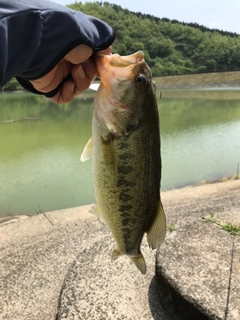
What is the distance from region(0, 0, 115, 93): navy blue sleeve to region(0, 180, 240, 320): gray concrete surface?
178 cm

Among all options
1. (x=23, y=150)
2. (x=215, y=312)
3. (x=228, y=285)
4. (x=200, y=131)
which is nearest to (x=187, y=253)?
(x=228, y=285)

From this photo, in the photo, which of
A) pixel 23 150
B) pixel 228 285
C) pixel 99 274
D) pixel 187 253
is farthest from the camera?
pixel 23 150

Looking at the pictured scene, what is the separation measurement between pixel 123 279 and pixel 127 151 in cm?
189

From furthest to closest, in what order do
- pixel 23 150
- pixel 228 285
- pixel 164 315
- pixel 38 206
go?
1. pixel 23 150
2. pixel 38 206
3. pixel 164 315
4. pixel 228 285

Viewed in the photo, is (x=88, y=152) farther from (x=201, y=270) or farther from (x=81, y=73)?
(x=201, y=270)

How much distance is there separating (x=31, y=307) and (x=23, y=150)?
8242 mm

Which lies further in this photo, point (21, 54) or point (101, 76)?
point (101, 76)

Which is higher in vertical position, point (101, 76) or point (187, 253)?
point (101, 76)

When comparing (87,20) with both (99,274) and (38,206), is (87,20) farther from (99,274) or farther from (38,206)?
(38,206)

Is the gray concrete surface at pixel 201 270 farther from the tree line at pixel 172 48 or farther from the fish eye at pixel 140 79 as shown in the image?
the tree line at pixel 172 48

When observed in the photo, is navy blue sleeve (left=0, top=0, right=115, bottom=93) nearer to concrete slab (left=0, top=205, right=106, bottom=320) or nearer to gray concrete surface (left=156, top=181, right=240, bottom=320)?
gray concrete surface (left=156, top=181, right=240, bottom=320)

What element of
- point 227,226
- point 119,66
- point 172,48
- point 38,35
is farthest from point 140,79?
point 172,48

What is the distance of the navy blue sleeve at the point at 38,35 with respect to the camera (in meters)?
1.13

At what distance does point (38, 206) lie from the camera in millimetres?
6695
